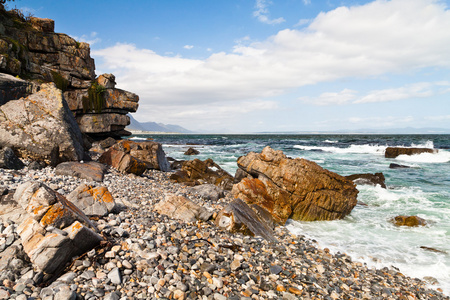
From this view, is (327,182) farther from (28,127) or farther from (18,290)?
(28,127)

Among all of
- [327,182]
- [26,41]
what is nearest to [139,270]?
[327,182]

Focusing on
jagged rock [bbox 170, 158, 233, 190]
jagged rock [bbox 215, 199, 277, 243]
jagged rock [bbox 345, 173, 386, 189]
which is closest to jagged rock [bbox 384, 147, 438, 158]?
Answer: jagged rock [bbox 345, 173, 386, 189]

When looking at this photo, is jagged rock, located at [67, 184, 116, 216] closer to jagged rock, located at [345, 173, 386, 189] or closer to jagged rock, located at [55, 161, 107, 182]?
jagged rock, located at [55, 161, 107, 182]

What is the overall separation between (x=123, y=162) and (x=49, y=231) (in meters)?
10.7

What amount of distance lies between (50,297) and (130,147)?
16.2 metres

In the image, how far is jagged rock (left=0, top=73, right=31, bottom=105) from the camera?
11.7 metres

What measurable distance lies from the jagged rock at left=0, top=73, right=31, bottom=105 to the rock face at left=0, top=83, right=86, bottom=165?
0.53 m

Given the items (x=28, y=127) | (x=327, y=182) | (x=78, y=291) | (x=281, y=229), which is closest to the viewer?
(x=78, y=291)

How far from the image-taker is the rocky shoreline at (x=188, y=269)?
4320 mm

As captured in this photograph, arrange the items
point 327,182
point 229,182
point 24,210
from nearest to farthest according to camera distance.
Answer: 1. point 24,210
2. point 327,182
3. point 229,182

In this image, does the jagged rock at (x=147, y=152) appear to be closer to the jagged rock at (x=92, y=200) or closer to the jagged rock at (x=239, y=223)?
the jagged rock at (x=92, y=200)

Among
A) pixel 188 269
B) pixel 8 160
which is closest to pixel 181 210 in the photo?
pixel 188 269

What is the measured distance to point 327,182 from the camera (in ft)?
44.2

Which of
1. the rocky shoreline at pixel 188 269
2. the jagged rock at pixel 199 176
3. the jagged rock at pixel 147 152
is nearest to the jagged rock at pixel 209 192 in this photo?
the jagged rock at pixel 199 176
